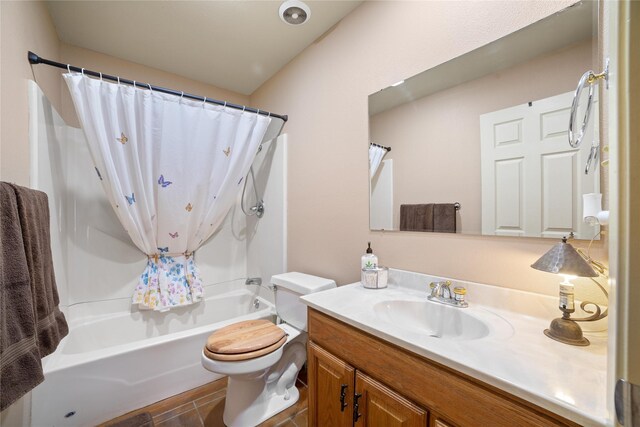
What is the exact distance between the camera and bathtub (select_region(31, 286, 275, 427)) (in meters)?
1.37

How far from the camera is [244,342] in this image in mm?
1395

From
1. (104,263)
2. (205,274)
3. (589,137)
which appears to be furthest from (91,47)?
(589,137)

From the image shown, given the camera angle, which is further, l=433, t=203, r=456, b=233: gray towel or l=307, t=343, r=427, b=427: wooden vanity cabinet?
l=433, t=203, r=456, b=233: gray towel

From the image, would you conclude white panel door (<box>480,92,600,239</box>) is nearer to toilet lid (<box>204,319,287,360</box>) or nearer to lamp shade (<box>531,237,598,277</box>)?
lamp shade (<box>531,237,598,277</box>)

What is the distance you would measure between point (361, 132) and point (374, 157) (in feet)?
0.62

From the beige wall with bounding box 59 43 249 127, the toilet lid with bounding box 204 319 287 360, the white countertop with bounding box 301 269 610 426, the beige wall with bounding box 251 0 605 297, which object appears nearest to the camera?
the white countertop with bounding box 301 269 610 426

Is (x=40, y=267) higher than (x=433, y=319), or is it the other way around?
(x=40, y=267)

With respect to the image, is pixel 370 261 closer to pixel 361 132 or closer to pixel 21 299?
pixel 361 132

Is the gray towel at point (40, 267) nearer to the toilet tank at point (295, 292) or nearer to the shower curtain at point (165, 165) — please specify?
the shower curtain at point (165, 165)

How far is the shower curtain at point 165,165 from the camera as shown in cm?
168

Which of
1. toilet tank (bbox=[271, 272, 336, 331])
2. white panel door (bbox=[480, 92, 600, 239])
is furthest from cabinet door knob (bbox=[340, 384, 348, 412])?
white panel door (bbox=[480, 92, 600, 239])

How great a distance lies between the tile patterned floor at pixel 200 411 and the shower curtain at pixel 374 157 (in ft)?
4.87

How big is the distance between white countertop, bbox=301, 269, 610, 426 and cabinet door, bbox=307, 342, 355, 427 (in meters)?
0.20

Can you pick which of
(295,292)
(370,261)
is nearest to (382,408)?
(370,261)
